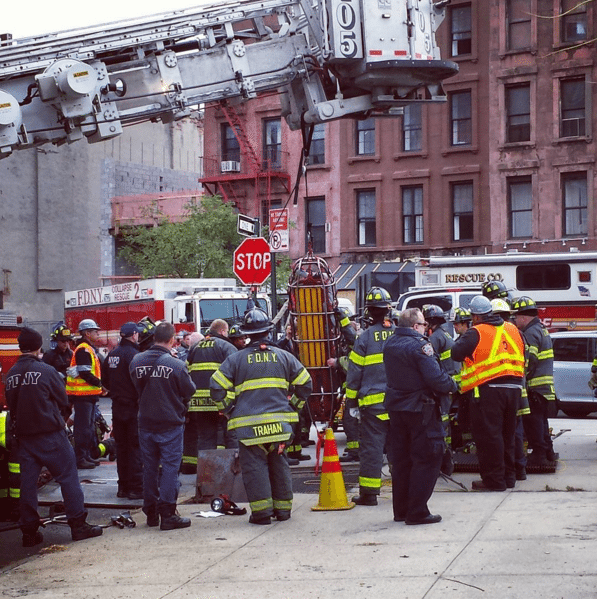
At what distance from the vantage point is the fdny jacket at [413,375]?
9234 millimetres

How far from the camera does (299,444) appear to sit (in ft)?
45.6

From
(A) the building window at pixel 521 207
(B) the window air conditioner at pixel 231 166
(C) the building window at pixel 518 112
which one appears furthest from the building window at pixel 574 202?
(B) the window air conditioner at pixel 231 166

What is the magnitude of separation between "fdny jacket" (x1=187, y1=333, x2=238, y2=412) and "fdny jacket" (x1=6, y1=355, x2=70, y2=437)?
3.14 m

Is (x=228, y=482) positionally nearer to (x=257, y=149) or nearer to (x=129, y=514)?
(x=129, y=514)

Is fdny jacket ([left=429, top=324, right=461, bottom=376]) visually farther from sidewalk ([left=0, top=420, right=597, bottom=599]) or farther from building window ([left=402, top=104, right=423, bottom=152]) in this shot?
building window ([left=402, top=104, right=423, bottom=152])

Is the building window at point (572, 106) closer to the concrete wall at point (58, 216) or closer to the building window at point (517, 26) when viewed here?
the building window at point (517, 26)

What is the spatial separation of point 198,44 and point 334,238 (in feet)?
92.0

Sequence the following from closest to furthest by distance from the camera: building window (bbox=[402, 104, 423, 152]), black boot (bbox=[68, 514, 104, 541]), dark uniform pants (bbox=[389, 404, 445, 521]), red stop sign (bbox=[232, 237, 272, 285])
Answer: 1. dark uniform pants (bbox=[389, 404, 445, 521])
2. black boot (bbox=[68, 514, 104, 541])
3. red stop sign (bbox=[232, 237, 272, 285])
4. building window (bbox=[402, 104, 423, 152])

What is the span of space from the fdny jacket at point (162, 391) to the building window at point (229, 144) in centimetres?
3057

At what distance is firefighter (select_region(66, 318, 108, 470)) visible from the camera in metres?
13.7

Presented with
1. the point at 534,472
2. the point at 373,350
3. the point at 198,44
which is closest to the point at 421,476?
the point at 373,350

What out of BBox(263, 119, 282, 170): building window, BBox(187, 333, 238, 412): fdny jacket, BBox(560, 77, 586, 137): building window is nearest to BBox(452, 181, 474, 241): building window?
BBox(560, 77, 586, 137): building window

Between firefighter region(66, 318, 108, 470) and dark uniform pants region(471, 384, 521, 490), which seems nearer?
dark uniform pants region(471, 384, 521, 490)

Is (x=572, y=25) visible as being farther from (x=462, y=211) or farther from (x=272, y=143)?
(x=272, y=143)
